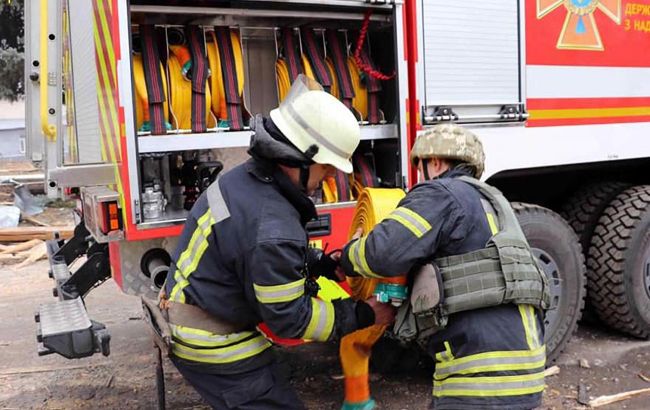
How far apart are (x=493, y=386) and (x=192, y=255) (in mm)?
1092

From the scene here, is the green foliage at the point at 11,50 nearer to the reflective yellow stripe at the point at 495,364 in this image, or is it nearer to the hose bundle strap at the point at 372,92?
the hose bundle strap at the point at 372,92

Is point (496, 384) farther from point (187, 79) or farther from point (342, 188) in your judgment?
point (187, 79)

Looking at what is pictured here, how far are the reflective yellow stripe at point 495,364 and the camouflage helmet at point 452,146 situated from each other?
69 cm

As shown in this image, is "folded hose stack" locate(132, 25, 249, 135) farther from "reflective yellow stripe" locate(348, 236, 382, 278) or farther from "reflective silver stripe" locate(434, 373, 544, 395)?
"reflective silver stripe" locate(434, 373, 544, 395)

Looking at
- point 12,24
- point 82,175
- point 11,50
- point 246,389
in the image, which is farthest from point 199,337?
point 12,24

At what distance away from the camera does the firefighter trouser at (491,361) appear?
2.12m

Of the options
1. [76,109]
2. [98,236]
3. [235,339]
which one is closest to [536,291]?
[235,339]

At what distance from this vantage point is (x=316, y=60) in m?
3.59

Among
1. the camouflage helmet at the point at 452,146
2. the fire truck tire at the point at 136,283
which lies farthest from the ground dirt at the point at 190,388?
the camouflage helmet at the point at 452,146

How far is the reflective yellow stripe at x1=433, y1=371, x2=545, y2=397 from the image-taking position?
212 cm

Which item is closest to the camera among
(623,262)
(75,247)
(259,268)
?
(259,268)

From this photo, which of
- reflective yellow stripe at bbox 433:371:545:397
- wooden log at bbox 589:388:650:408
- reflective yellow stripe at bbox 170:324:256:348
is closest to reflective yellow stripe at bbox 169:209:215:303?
reflective yellow stripe at bbox 170:324:256:348

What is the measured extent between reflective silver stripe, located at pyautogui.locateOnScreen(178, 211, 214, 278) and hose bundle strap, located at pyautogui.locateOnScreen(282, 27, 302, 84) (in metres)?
1.50

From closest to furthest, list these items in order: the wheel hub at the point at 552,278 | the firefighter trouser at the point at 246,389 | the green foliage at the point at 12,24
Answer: the firefighter trouser at the point at 246,389 → the wheel hub at the point at 552,278 → the green foliage at the point at 12,24
